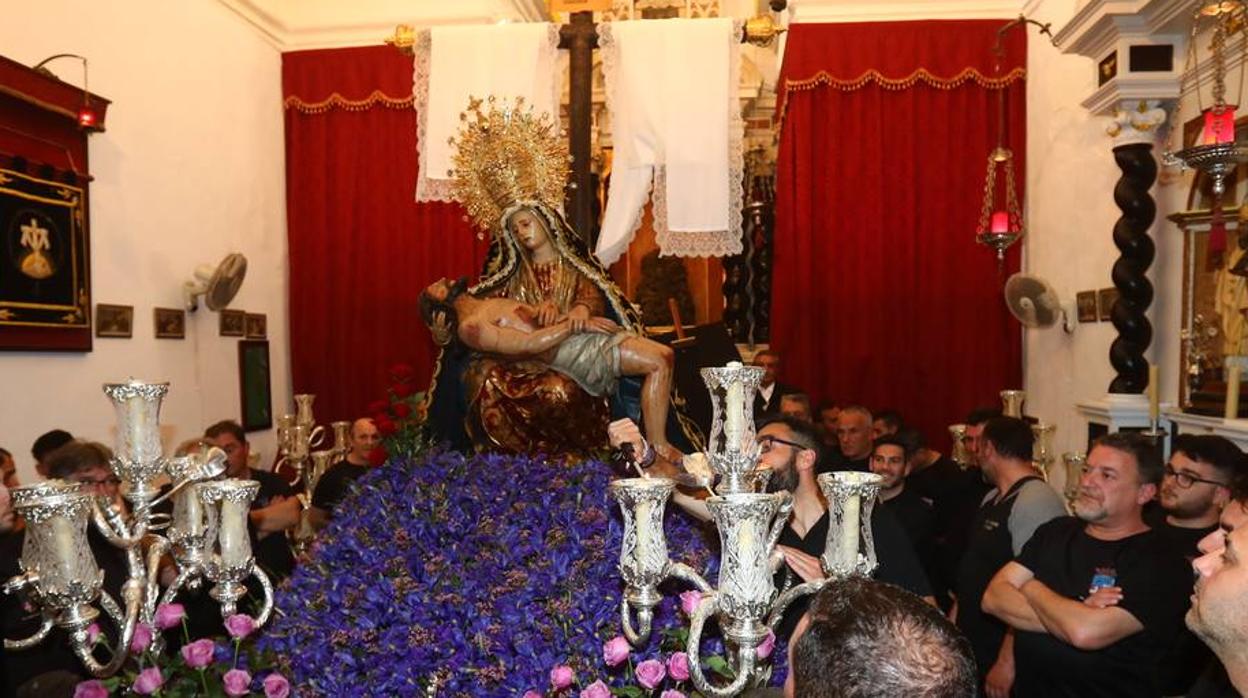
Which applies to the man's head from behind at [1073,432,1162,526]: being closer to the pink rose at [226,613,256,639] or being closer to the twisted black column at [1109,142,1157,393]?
the pink rose at [226,613,256,639]

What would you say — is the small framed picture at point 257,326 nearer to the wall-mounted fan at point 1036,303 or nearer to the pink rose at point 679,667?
the wall-mounted fan at point 1036,303

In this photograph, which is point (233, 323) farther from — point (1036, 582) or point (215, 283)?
point (1036, 582)

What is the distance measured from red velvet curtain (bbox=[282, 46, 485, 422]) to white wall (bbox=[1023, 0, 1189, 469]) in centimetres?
464

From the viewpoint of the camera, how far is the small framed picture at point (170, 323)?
289 inches

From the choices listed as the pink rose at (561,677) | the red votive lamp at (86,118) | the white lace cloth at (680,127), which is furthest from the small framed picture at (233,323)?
the pink rose at (561,677)

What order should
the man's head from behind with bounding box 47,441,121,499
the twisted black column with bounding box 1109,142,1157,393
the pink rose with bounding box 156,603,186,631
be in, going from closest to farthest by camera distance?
the pink rose with bounding box 156,603,186,631, the man's head from behind with bounding box 47,441,121,499, the twisted black column with bounding box 1109,142,1157,393

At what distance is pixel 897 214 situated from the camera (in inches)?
325

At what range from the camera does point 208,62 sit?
8.03 m

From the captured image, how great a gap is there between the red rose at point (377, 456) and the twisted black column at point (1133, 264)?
4299mm

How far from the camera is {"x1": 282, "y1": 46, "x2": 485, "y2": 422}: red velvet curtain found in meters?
8.90

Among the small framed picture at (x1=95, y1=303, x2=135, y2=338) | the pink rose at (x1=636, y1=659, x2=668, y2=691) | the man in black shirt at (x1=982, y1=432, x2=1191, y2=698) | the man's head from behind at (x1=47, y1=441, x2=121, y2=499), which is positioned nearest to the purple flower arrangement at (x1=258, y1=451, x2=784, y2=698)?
the pink rose at (x1=636, y1=659, x2=668, y2=691)

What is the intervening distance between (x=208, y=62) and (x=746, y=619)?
7.72m

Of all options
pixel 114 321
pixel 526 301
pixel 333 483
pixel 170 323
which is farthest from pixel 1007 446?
pixel 170 323

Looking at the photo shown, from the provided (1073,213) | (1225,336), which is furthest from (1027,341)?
(1225,336)
